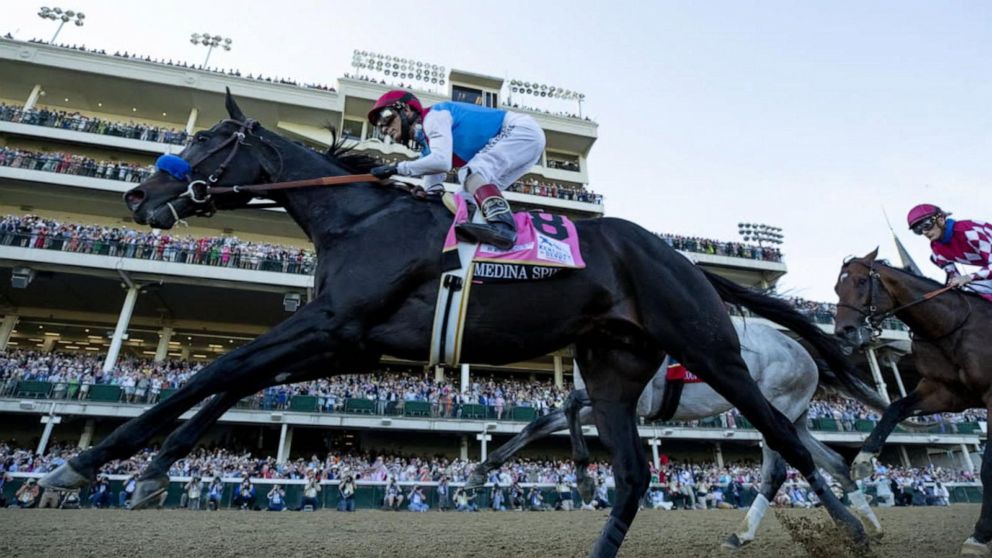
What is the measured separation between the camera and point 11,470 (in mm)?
15750

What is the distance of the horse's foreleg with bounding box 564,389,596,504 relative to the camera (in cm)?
695

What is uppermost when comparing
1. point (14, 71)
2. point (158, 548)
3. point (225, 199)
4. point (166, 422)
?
point (14, 71)

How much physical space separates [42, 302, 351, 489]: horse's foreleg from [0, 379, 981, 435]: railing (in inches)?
719

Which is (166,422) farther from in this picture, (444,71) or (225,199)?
(444,71)

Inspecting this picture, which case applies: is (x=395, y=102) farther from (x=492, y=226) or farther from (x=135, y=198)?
(x=135, y=198)

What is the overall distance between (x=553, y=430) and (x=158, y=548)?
5068mm

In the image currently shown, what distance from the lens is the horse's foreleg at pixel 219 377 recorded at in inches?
107

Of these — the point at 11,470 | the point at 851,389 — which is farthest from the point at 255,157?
the point at 11,470

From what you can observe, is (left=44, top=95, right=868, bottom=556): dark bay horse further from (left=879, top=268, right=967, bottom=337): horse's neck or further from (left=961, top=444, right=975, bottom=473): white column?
(left=961, top=444, right=975, bottom=473): white column

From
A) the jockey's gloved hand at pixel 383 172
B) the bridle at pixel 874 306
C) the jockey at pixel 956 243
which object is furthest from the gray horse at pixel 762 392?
the jockey's gloved hand at pixel 383 172

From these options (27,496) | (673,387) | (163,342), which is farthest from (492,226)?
(163,342)

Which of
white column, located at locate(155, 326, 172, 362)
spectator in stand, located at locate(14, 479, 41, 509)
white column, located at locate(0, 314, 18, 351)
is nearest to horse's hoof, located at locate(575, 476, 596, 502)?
spectator in stand, located at locate(14, 479, 41, 509)

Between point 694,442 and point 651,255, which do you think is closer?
point 651,255

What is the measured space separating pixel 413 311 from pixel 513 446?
4723mm
